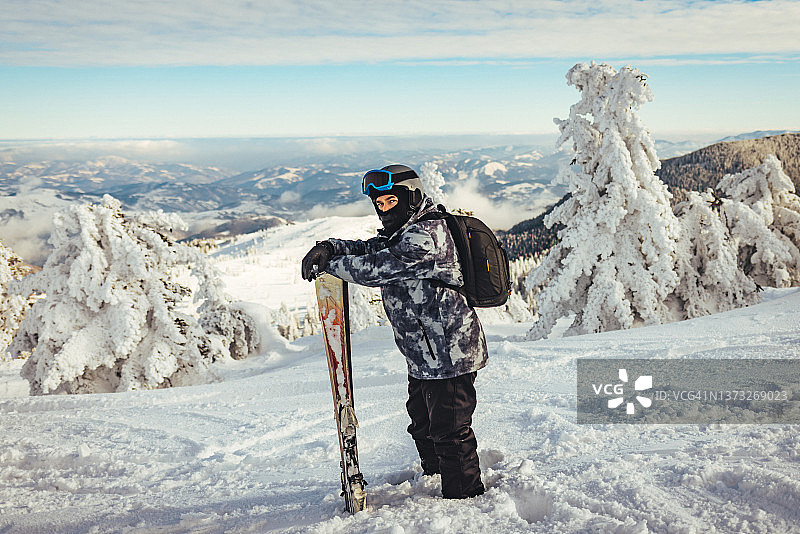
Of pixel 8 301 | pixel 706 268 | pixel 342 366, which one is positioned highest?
pixel 342 366

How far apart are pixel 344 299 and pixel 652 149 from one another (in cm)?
1420

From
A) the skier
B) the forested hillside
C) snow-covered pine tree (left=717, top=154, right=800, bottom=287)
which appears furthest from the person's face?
the forested hillside

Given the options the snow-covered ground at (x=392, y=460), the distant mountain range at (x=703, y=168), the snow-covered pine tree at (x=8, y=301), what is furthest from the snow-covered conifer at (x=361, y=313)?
the distant mountain range at (x=703, y=168)

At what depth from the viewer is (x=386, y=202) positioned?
137 inches

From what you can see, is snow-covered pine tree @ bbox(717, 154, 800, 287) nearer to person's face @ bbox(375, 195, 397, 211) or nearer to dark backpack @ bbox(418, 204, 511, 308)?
dark backpack @ bbox(418, 204, 511, 308)

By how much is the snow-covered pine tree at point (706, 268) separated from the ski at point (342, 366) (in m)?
16.9

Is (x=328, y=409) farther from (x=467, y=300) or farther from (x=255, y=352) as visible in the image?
(x=255, y=352)

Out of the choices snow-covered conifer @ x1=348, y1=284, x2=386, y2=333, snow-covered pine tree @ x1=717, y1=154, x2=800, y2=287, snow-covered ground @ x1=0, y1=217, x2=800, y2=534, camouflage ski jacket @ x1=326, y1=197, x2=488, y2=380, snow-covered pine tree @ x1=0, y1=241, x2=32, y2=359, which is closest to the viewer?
snow-covered ground @ x1=0, y1=217, x2=800, y2=534

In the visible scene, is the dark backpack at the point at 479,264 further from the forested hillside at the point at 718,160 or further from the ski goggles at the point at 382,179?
the forested hillside at the point at 718,160

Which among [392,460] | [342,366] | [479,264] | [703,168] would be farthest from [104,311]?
[703,168]

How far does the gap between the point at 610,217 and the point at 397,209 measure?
13036 mm

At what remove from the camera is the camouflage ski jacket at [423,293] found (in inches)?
125

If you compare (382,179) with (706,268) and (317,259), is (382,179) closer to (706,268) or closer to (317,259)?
(317,259)

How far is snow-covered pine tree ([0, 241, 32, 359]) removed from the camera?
19172 millimetres
